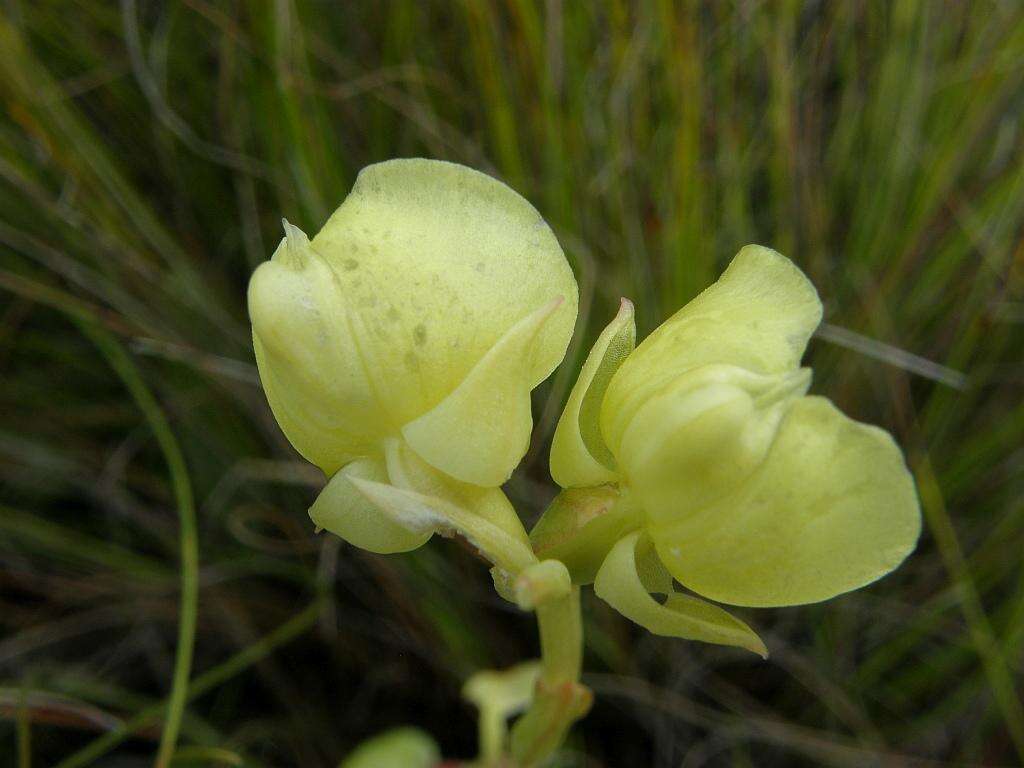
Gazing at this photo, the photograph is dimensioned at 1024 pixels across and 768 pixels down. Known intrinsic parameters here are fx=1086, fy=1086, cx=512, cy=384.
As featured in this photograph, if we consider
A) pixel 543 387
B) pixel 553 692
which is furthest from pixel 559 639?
pixel 543 387

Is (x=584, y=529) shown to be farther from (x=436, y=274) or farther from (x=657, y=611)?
(x=436, y=274)

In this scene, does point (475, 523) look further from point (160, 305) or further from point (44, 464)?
point (44, 464)

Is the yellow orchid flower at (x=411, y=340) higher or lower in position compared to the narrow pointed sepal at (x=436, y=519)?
higher

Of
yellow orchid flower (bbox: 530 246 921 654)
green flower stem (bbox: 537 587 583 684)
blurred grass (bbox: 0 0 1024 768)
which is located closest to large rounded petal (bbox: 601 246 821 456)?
yellow orchid flower (bbox: 530 246 921 654)

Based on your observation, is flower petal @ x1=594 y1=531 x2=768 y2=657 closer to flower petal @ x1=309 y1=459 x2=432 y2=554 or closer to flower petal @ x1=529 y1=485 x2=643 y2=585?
flower petal @ x1=529 y1=485 x2=643 y2=585

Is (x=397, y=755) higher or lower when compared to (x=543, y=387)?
higher

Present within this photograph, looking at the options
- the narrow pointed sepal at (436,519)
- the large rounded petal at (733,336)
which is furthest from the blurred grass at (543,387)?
the narrow pointed sepal at (436,519)

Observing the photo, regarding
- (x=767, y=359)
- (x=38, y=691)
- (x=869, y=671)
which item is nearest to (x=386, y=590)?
(x=38, y=691)

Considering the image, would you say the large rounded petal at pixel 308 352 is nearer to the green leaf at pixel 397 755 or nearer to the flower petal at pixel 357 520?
the flower petal at pixel 357 520
